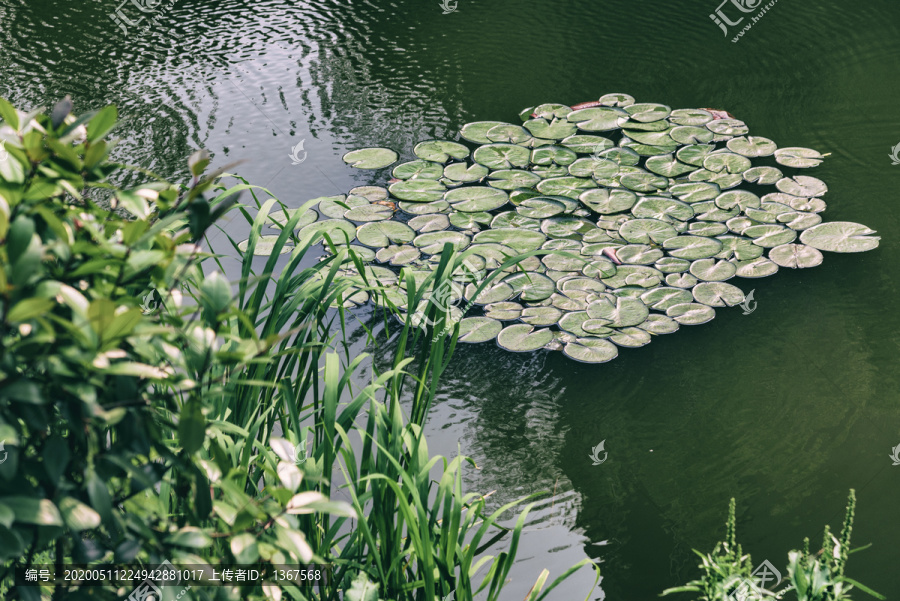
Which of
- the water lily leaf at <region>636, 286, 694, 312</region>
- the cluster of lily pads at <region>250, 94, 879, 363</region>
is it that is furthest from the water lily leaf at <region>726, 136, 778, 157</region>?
the water lily leaf at <region>636, 286, 694, 312</region>

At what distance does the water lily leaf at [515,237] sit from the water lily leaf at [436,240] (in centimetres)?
6

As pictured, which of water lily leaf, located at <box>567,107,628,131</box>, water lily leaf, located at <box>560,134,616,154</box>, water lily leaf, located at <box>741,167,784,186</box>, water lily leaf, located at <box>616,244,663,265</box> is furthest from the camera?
water lily leaf, located at <box>567,107,628,131</box>

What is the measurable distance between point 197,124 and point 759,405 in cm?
285

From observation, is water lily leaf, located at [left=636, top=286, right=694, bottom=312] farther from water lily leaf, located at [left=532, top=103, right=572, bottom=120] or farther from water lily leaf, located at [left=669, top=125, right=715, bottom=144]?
water lily leaf, located at [left=532, top=103, right=572, bottom=120]

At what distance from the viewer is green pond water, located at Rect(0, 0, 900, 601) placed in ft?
6.61

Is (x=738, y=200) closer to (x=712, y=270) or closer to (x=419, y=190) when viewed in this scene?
(x=712, y=270)

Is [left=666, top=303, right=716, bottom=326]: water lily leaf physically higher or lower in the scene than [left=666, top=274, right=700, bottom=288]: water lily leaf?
lower

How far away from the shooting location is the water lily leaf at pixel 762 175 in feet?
10.4

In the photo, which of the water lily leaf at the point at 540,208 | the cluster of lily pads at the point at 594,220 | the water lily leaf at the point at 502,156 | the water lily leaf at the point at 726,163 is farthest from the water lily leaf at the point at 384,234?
the water lily leaf at the point at 726,163

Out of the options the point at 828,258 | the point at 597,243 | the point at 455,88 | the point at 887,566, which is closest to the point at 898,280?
the point at 828,258

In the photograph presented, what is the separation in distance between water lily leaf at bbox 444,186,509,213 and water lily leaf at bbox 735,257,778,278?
96 centimetres

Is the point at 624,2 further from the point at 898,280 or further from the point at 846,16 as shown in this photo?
the point at 898,280

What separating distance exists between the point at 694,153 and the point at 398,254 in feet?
4.84

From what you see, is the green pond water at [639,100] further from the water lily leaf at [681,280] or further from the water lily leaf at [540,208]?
the water lily leaf at [540,208]
